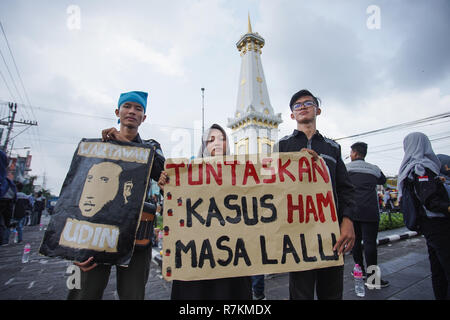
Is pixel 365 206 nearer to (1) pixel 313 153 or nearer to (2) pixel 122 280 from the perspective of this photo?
(1) pixel 313 153

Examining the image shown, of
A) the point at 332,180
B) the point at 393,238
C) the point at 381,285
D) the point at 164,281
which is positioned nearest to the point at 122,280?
the point at 332,180

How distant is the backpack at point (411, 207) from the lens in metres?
2.41

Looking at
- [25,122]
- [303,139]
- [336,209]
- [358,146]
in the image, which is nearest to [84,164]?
[303,139]

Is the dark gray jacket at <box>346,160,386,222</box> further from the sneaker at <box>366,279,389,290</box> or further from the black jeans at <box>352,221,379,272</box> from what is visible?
the sneaker at <box>366,279,389,290</box>

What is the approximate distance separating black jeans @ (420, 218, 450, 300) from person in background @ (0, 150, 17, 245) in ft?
16.2

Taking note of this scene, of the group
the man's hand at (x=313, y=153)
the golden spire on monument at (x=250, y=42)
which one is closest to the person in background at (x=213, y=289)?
the man's hand at (x=313, y=153)

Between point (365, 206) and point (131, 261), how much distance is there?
10.9 ft

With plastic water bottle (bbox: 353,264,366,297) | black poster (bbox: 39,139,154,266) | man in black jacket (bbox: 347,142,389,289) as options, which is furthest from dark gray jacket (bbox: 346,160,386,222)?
black poster (bbox: 39,139,154,266)

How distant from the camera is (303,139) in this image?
2072 mm

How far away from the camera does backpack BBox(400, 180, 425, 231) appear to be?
2.41 m

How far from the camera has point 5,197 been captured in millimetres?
2855

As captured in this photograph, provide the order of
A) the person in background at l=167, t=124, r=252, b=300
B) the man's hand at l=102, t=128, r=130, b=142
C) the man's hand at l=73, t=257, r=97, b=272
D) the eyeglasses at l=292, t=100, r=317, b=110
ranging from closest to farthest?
the man's hand at l=73, t=257, r=97, b=272 < the person in background at l=167, t=124, r=252, b=300 < the man's hand at l=102, t=128, r=130, b=142 < the eyeglasses at l=292, t=100, r=317, b=110

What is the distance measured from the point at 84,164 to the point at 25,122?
30530mm
